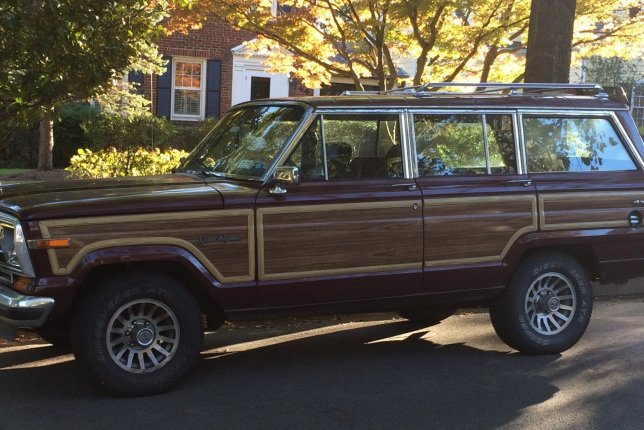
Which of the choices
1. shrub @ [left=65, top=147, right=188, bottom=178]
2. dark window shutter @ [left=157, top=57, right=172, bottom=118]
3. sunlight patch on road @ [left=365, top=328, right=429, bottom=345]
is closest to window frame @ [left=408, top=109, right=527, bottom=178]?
sunlight patch on road @ [left=365, top=328, right=429, bottom=345]

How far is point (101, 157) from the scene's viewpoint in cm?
1182

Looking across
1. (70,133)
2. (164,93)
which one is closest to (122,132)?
(70,133)

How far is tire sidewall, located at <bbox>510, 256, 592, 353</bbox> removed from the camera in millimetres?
6078

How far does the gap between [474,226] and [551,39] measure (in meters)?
4.39

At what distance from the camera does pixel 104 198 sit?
480cm

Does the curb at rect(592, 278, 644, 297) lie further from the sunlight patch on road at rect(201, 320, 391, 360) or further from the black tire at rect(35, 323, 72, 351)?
the black tire at rect(35, 323, 72, 351)

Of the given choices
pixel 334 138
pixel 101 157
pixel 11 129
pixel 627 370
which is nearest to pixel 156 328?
pixel 334 138

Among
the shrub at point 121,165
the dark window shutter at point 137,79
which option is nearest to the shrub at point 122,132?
the dark window shutter at point 137,79

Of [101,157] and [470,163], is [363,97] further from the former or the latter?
[101,157]

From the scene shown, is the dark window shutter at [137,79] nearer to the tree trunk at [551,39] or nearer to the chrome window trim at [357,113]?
the tree trunk at [551,39]

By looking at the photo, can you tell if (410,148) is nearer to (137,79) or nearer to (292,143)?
(292,143)

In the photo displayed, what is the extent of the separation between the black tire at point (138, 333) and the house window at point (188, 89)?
1839 cm

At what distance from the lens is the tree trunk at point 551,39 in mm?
9133

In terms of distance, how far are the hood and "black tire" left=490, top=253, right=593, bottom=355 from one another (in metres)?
2.58
